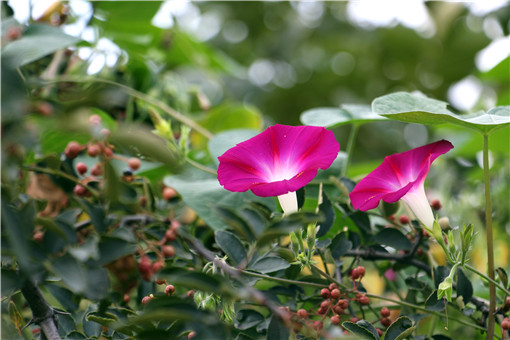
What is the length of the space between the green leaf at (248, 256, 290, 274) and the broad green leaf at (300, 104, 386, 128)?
247 mm

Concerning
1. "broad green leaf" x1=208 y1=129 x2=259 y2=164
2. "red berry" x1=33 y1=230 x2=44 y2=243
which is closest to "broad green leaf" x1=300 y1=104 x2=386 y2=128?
"broad green leaf" x1=208 y1=129 x2=259 y2=164

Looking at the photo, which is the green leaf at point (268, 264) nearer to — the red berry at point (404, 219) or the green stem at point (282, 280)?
the green stem at point (282, 280)

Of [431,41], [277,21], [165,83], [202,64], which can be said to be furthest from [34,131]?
[277,21]

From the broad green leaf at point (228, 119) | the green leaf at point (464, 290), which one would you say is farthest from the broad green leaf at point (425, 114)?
the broad green leaf at point (228, 119)

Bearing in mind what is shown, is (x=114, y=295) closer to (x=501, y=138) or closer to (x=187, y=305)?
(x=187, y=305)

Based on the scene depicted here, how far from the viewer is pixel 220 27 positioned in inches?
82.2

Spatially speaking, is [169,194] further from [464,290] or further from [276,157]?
[464,290]

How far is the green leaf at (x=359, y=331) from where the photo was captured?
41 cm

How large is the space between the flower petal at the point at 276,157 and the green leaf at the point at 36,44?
0.65ft

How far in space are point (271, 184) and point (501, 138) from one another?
1.65ft

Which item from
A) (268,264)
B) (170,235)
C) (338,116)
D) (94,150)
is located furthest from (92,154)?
(338,116)

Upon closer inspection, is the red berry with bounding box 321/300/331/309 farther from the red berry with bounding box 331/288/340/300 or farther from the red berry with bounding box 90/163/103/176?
the red berry with bounding box 90/163/103/176

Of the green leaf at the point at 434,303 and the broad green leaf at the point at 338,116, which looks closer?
the green leaf at the point at 434,303

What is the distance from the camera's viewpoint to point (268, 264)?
1.36 feet
